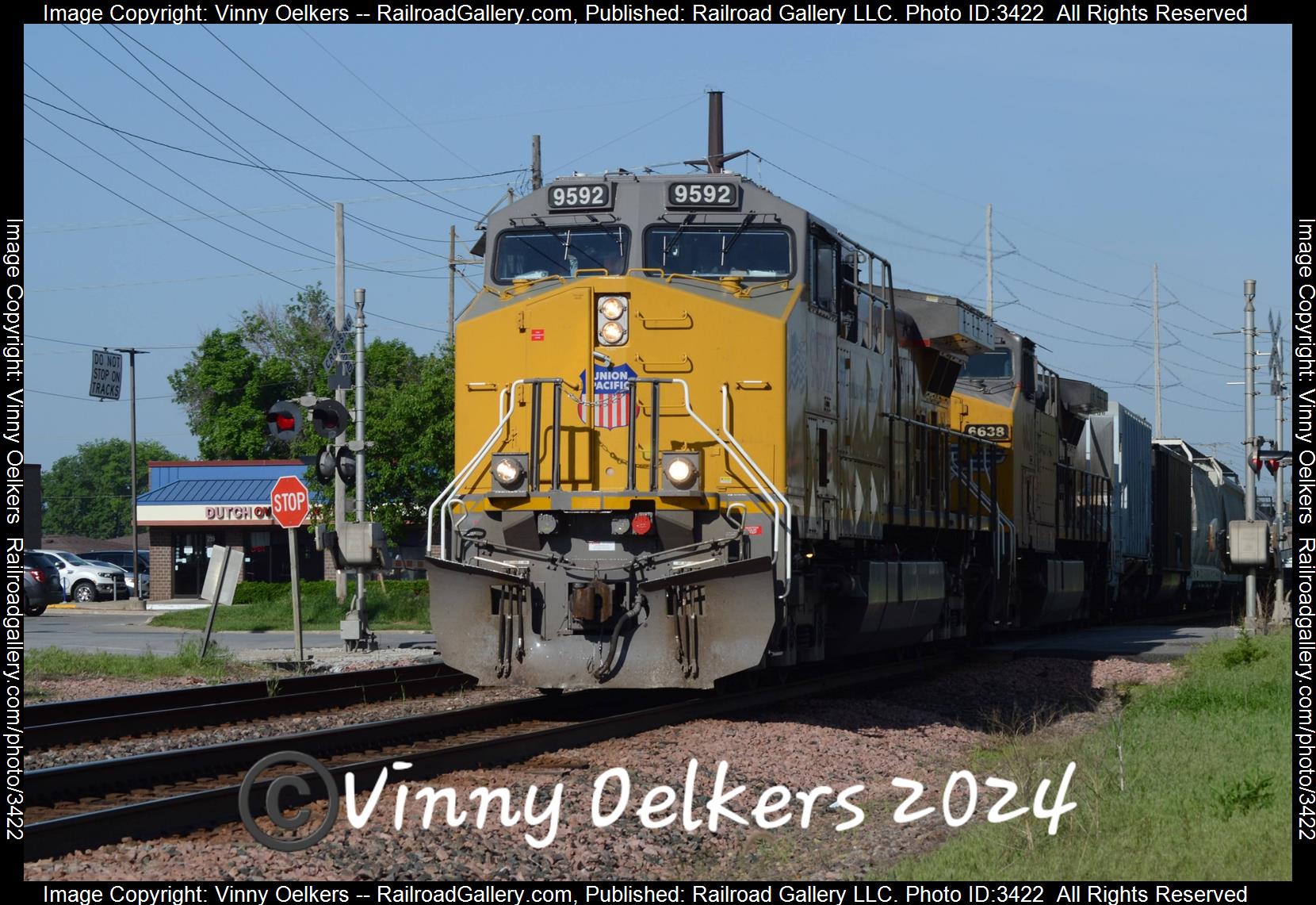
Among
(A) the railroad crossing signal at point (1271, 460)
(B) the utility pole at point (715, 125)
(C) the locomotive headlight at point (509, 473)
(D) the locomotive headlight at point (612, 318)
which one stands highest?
(B) the utility pole at point (715, 125)

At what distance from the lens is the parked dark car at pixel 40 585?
38812 millimetres

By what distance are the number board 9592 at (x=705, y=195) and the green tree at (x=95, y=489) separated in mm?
130273

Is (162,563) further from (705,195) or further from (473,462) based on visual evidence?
(705,195)

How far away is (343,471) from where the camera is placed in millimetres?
20281

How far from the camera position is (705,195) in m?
13.7

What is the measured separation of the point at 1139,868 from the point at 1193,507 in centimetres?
3579

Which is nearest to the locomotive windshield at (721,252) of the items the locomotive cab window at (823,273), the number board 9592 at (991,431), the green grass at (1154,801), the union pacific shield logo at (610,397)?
the locomotive cab window at (823,273)

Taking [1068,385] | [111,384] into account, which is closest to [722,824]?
[1068,385]

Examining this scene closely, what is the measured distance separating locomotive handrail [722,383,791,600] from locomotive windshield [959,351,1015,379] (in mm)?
10586

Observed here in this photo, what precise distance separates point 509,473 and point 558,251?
2.22m

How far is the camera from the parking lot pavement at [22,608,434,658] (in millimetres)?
26219

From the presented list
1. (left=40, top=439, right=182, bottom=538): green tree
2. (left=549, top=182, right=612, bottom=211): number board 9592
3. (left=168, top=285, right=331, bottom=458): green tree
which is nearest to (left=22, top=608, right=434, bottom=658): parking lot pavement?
(left=549, top=182, right=612, bottom=211): number board 9592

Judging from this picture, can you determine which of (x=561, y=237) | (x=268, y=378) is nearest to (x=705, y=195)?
(x=561, y=237)

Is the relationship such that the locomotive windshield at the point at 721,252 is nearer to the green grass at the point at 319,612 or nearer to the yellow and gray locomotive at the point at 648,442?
the yellow and gray locomotive at the point at 648,442
